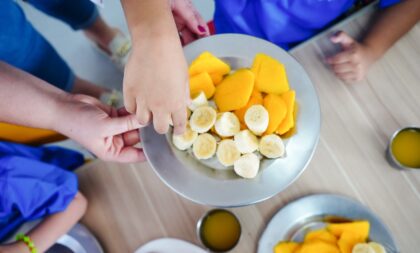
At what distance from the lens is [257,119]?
24.3 inches

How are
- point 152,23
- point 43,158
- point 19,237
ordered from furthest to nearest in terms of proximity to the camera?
point 43,158 → point 19,237 → point 152,23

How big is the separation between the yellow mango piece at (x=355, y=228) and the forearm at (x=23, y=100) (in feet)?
1.85

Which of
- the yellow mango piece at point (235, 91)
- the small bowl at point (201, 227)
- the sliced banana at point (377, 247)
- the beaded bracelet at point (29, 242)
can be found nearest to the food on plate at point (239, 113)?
the yellow mango piece at point (235, 91)

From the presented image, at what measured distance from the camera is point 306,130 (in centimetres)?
60

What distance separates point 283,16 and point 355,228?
47cm

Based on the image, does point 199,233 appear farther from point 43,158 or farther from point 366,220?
point 43,158

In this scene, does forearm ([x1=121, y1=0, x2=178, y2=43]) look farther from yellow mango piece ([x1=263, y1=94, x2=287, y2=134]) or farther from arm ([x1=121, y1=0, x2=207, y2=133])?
yellow mango piece ([x1=263, y1=94, x2=287, y2=134])

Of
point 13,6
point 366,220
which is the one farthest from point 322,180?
point 13,6

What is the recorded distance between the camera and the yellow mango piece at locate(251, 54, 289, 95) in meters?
0.61

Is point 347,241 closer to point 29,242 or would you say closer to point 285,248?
point 285,248

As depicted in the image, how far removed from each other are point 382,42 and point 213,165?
1.46 ft

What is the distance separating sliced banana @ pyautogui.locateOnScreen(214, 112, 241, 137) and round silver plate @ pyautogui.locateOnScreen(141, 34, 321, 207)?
0.07m

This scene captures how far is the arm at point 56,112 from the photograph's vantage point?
66cm

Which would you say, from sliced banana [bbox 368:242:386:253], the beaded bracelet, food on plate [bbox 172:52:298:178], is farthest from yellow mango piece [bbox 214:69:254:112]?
the beaded bracelet
